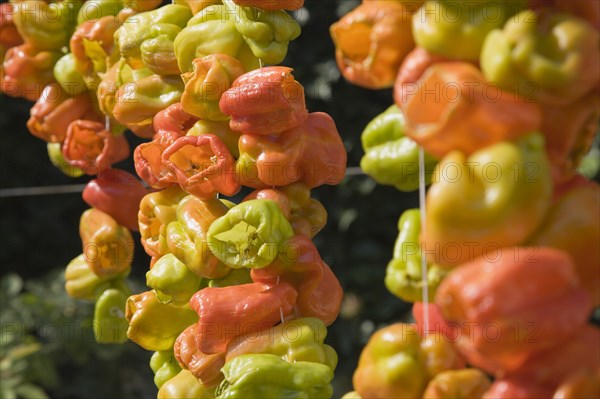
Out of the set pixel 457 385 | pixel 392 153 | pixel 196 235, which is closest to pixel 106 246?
pixel 196 235

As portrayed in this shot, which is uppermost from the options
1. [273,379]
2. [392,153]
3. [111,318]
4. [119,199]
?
[392,153]

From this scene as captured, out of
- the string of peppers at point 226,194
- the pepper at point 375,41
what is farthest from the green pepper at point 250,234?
the pepper at point 375,41

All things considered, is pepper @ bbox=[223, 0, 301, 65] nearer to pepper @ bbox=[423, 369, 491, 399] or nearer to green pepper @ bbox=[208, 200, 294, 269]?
green pepper @ bbox=[208, 200, 294, 269]

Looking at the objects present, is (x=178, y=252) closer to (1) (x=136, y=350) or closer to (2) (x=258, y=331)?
(2) (x=258, y=331)

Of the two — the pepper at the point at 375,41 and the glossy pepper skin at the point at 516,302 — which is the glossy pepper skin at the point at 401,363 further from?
the pepper at the point at 375,41

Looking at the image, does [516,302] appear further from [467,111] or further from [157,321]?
[157,321]

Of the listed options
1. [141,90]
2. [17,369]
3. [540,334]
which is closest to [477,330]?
[540,334]
